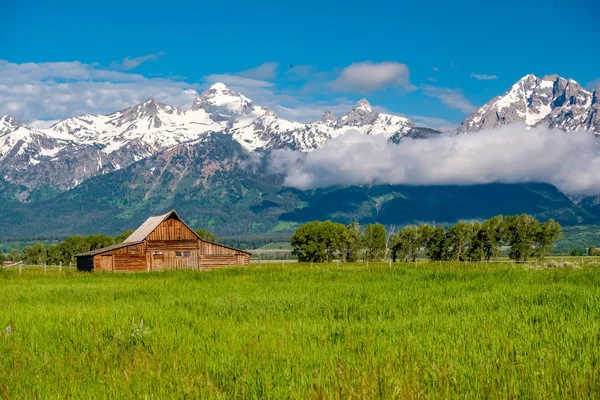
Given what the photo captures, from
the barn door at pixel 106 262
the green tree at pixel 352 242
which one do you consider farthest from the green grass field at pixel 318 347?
the green tree at pixel 352 242

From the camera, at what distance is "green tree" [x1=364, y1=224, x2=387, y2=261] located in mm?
167125

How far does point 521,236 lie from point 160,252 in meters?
99.9

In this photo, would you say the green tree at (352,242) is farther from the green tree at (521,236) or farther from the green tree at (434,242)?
the green tree at (521,236)

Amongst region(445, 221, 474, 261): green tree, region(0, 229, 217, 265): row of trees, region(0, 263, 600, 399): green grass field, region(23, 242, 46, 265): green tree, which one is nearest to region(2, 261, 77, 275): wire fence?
region(0, 263, 600, 399): green grass field

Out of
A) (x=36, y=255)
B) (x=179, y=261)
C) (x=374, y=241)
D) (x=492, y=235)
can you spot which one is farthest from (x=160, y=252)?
(x=36, y=255)

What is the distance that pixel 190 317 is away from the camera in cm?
1343

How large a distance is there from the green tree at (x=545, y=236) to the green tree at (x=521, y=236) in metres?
1.04

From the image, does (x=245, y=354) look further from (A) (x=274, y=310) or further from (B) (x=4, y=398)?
(A) (x=274, y=310)

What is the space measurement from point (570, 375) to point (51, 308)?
14273 mm

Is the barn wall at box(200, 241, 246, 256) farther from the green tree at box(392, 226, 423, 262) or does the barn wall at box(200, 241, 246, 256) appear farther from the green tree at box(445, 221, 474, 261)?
the green tree at box(392, 226, 423, 262)

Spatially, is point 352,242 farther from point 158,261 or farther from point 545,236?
point 158,261

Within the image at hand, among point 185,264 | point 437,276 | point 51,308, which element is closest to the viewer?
point 51,308

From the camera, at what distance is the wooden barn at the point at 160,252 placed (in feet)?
230

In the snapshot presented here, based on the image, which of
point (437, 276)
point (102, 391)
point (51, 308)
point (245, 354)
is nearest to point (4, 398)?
point (102, 391)
